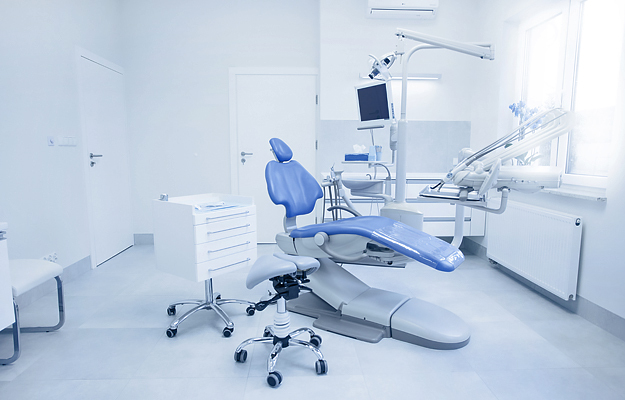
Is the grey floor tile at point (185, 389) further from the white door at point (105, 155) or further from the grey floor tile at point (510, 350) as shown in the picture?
the white door at point (105, 155)

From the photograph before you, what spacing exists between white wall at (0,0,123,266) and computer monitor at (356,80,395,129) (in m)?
2.61

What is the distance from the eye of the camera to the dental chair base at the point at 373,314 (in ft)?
7.61

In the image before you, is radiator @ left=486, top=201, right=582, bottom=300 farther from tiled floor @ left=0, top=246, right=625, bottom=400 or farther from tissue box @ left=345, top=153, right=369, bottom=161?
tissue box @ left=345, top=153, right=369, bottom=161

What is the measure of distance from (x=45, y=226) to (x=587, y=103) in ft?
14.3

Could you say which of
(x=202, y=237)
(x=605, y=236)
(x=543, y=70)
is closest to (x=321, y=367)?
(x=202, y=237)

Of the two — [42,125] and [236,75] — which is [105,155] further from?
[236,75]

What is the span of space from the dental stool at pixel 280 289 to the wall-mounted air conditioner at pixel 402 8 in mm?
3249

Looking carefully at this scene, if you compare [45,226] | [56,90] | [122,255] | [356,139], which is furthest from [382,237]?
[122,255]

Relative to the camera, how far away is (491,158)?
252 centimetres

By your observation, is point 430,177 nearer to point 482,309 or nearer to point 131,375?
point 482,309

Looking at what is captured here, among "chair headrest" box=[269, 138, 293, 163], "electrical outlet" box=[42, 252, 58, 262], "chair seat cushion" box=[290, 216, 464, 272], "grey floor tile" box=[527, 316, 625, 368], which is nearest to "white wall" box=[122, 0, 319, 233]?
"electrical outlet" box=[42, 252, 58, 262]

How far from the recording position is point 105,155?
4121 millimetres

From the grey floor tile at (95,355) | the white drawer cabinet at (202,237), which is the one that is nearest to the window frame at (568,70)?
the white drawer cabinet at (202,237)

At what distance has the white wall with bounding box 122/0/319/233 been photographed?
460 cm
